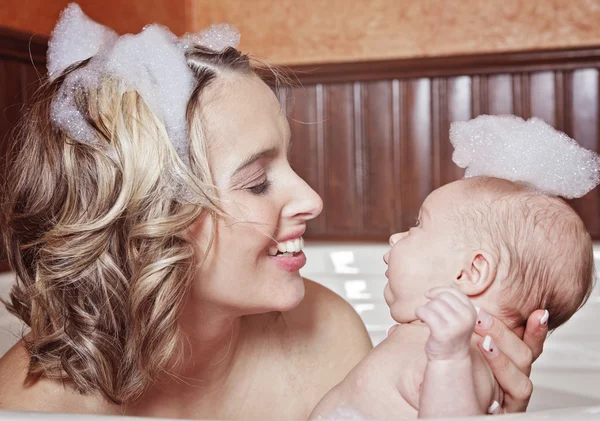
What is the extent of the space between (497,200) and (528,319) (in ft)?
0.58

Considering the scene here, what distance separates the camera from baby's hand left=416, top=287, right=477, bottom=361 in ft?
2.81

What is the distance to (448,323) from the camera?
33.6 inches

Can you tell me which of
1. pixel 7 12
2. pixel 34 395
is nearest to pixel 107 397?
pixel 34 395

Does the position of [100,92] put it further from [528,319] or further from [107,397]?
[528,319]

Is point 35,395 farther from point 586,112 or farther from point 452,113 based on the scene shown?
point 586,112

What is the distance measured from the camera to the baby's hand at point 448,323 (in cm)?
86

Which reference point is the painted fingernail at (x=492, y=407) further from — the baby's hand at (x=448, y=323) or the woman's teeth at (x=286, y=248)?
the woman's teeth at (x=286, y=248)

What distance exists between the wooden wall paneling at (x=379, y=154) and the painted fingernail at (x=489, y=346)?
6.58 ft

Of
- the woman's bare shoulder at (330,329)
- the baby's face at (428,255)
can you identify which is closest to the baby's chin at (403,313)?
the baby's face at (428,255)

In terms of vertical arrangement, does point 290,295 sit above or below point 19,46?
below

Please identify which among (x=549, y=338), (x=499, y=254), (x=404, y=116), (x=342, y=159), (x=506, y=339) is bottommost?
(x=549, y=338)

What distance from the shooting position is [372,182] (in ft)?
9.97

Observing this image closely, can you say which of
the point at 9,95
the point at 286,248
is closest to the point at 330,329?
the point at 286,248

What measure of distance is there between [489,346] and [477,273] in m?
0.11
